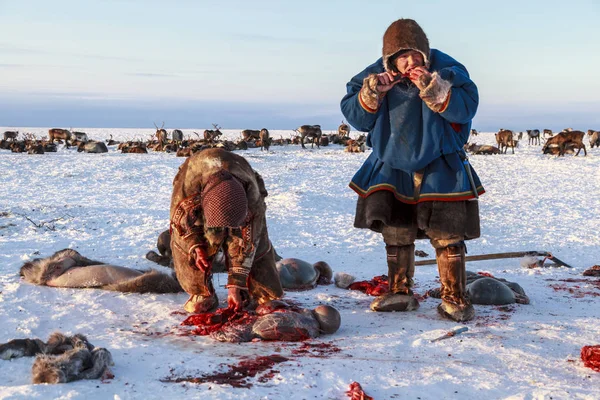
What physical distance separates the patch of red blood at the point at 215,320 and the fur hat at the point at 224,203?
648mm

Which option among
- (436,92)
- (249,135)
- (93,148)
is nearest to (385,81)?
(436,92)

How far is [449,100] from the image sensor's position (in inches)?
168

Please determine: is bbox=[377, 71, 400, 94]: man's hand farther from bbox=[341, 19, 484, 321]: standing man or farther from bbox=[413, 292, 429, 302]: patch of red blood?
bbox=[413, 292, 429, 302]: patch of red blood

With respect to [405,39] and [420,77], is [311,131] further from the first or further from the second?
[420,77]

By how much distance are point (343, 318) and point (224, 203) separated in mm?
1358

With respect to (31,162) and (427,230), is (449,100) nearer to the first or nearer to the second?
(427,230)

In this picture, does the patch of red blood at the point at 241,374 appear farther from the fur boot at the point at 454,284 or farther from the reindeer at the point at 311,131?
the reindeer at the point at 311,131

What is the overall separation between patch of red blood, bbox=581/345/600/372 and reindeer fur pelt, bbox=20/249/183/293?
3285 mm

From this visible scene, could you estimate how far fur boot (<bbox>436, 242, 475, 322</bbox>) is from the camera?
462cm

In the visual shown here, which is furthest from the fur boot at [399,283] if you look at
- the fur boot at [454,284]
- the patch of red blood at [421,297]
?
the patch of red blood at [421,297]

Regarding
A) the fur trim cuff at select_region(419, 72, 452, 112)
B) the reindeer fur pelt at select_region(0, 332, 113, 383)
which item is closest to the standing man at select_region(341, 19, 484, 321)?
the fur trim cuff at select_region(419, 72, 452, 112)

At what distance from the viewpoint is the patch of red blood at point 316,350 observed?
3.67 m

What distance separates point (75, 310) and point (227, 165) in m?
1.62

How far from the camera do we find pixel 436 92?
4199mm
